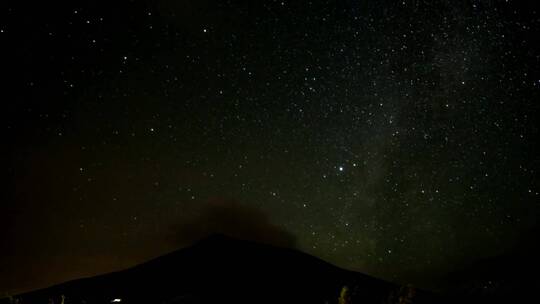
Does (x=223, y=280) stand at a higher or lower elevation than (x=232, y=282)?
higher

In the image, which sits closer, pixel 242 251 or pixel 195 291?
pixel 195 291

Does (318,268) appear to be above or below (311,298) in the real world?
above

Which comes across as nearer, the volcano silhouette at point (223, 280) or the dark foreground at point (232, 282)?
the dark foreground at point (232, 282)

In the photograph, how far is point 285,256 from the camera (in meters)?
89.6

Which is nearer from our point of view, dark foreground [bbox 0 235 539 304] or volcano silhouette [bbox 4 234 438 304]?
dark foreground [bbox 0 235 539 304]

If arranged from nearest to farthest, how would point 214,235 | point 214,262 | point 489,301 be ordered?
1. point 489,301
2. point 214,262
3. point 214,235

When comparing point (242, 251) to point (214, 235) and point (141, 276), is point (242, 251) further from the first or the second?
point (141, 276)

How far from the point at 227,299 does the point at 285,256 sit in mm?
33172

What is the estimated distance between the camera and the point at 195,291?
61.4 metres

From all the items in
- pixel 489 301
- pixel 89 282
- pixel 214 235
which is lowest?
pixel 489 301

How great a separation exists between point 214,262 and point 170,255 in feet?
43.8

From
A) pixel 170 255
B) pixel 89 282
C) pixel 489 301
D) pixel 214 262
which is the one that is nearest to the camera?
pixel 489 301

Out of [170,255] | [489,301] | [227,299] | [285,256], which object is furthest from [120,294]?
[489,301]

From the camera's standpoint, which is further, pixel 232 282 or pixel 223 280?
pixel 223 280
